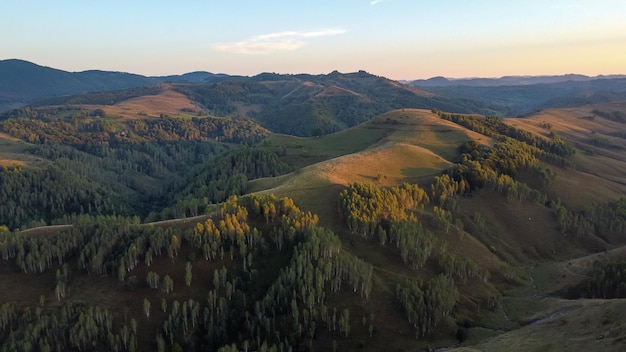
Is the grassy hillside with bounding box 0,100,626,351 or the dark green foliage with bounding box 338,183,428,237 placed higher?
the dark green foliage with bounding box 338,183,428,237

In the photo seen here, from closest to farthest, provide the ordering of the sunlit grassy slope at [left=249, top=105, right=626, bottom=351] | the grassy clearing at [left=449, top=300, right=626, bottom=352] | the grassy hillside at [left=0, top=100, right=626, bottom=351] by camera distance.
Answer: the grassy clearing at [left=449, top=300, right=626, bottom=352] → the sunlit grassy slope at [left=249, top=105, right=626, bottom=351] → the grassy hillside at [left=0, top=100, right=626, bottom=351]

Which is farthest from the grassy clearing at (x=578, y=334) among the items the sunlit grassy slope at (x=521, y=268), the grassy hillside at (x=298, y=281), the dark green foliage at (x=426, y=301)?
the dark green foliage at (x=426, y=301)

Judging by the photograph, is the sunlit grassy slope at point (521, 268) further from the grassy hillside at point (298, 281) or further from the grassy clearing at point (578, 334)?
the grassy hillside at point (298, 281)

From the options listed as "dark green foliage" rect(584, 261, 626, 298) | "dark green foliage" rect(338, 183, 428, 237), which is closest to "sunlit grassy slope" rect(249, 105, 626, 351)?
"dark green foliage" rect(338, 183, 428, 237)

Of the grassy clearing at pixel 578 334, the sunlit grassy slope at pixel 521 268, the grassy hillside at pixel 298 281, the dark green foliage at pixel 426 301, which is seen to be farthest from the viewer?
the dark green foliage at pixel 426 301

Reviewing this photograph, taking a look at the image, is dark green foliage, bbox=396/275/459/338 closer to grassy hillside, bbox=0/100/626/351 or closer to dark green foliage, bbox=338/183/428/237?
grassy hillside, bbox=0/100/626/351

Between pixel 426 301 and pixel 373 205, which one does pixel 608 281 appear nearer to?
pixel 426 301

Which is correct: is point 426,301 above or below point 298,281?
below

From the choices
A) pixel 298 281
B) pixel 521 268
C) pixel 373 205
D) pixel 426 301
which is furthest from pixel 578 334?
pixel 373 205

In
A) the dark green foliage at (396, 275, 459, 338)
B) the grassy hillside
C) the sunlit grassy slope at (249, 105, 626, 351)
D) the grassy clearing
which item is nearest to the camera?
the grassy clearing

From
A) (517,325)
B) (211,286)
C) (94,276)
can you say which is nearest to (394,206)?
(517,325)

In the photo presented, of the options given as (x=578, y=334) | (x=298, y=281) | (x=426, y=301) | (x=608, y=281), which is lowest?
(x=426, y=301)
